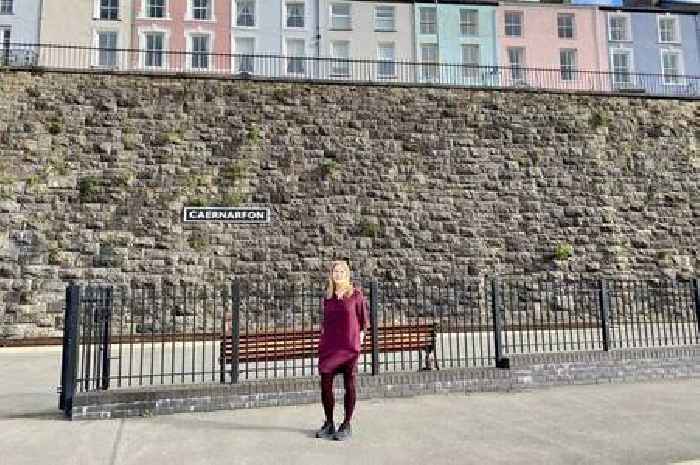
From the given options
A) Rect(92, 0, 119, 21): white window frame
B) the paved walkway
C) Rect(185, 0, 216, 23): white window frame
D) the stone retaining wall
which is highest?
Rect(185, 0, 216, 23): white window frame

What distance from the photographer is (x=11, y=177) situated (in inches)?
654

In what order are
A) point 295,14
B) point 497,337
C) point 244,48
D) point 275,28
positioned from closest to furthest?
point 497,337, point 244,48, point 275,28, point 295,14

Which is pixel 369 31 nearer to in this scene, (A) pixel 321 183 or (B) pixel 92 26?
(B) pixel 92 26

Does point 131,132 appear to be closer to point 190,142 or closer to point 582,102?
point 190,142

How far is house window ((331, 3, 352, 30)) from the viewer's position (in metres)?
31.5

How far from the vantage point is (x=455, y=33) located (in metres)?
32.5

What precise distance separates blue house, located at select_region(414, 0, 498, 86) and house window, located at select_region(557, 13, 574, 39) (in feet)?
13.6

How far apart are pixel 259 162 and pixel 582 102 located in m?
12.2

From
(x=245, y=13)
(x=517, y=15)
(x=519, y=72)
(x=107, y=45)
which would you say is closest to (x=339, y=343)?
(x=107, y=45)

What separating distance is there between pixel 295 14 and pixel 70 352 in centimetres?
2760

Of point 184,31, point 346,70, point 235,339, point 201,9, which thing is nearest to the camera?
point 235,339

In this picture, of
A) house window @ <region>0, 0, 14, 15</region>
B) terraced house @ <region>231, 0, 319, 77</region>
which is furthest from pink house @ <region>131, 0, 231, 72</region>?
house window @ <region>0, 0, 14, 15</region>

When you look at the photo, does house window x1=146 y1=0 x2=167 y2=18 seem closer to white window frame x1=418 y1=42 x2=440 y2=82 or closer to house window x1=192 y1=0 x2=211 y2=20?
house window x1=192 y1=0 x2=211 y2=20

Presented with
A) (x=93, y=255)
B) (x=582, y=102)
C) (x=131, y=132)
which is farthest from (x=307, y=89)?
(x=582, y=102)
